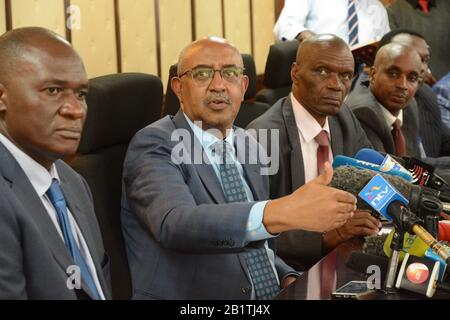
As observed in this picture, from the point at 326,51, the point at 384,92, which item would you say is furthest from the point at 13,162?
the point at 384,92

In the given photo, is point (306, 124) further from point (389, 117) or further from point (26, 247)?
point (26, 247)

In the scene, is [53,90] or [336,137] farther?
[336,137]

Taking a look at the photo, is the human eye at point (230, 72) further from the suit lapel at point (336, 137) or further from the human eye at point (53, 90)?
the human eye at point (53, 90)

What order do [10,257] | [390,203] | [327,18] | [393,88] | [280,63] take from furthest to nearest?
[327,18] < [280,63] < [393,88] < [390,203] < [10,257]

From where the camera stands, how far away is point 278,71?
4.30 meters

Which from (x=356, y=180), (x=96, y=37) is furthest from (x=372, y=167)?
(x=96, y=37)

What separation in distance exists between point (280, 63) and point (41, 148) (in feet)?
8.74

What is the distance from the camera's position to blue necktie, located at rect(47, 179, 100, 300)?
178cm

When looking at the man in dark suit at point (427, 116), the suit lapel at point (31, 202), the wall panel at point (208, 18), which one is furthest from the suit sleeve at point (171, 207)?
the wall panel at point (208, 18)

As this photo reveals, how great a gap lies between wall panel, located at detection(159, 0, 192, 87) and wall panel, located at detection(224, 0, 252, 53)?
0.54 metres

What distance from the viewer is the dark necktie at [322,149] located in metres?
3.03

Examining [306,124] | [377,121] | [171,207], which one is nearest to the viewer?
[171,207]

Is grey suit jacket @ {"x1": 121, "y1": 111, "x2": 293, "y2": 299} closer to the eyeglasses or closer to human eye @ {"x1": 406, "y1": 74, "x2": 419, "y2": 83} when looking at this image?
the eyeglasses
